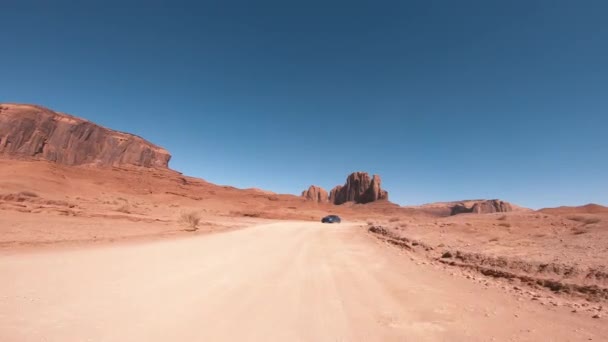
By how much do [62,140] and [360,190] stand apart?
4877 inches

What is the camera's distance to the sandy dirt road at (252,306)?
434 cm

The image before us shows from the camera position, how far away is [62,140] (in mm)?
109000

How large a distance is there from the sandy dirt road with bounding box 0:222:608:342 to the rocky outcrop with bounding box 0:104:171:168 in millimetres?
118691

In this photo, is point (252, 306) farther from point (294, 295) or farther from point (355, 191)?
point (355, 191)

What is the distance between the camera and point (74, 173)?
7075 cm

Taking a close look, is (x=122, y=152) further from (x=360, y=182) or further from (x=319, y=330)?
Answer: (x=319, y=330)

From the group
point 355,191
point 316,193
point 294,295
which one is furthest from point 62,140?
point 294,295

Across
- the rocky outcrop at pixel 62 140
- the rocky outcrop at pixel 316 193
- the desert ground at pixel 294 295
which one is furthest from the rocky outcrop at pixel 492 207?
the desert ground at pixel 294 295

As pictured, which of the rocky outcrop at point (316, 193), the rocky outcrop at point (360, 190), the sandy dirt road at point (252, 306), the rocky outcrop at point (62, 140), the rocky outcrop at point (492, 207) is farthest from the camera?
the rocky outcrop at point (316, 193)

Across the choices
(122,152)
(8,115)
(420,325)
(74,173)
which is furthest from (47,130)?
(420,325)

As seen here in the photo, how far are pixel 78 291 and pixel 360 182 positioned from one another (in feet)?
529

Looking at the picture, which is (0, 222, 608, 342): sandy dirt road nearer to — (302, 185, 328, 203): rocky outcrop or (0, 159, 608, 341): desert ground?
(0, 159, 608, 341): desert ground

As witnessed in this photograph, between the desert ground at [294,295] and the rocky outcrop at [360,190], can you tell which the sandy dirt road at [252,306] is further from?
the rocky outcrop at [360,190]

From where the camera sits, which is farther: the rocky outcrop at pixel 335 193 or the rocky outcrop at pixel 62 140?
the rocky outcrop at pixel 335 193
